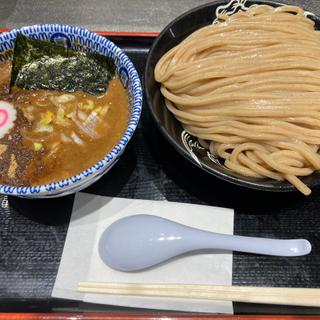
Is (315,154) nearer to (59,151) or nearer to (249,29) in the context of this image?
(249,29)

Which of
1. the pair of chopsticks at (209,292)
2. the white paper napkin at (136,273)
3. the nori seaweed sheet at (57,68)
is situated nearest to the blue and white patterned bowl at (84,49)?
the nori seaweed sheet at (57,68)

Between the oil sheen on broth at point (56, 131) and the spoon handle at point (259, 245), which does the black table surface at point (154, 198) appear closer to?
the spoon handle at point (259, 245)

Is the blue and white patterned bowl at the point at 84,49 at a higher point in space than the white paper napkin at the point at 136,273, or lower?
higher

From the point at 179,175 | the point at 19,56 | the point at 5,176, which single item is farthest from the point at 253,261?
the point at 19,56

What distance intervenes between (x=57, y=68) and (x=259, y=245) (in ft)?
3.77

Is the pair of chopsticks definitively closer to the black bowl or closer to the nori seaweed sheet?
the black bowl

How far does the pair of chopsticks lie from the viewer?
4.12 feet

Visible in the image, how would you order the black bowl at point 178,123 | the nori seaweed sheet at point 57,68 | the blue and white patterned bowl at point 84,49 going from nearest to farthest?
the blue and white patterned bowl at point 84,49
the black bowl at point 178,123
the nori seaweed sheet at point 57,68

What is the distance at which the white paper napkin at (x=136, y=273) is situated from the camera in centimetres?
126

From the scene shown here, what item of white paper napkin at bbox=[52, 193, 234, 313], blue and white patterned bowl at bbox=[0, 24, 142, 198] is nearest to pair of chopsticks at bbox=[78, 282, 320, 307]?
white paper napkin at bbox=[52, 193, 234, 313]

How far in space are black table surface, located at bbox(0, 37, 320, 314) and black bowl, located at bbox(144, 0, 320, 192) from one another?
9 centimetres

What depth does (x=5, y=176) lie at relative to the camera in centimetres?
139

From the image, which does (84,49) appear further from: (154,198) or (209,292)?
(209,292)

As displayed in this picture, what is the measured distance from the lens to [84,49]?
1653 mm
